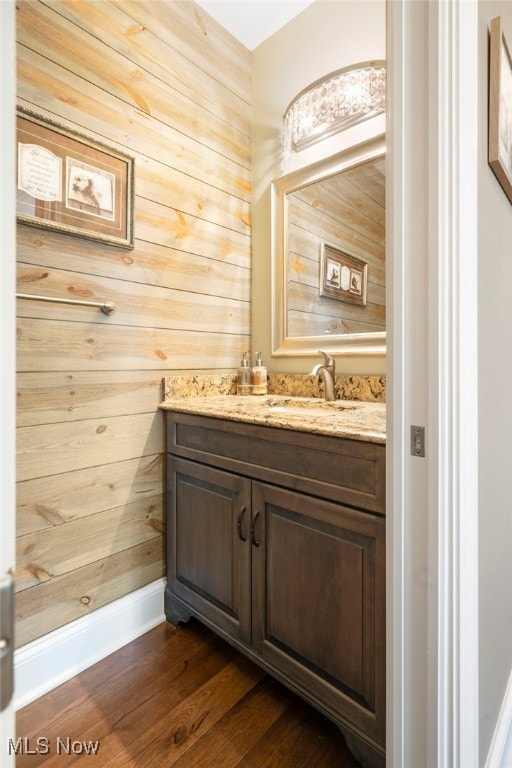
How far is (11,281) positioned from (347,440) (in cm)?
86

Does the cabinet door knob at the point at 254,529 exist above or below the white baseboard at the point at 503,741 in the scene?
above

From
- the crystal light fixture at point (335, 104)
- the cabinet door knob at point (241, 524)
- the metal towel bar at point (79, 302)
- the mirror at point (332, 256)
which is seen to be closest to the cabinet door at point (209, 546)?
the cabinet door knob at point (241, 524)

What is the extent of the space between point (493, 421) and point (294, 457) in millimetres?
529

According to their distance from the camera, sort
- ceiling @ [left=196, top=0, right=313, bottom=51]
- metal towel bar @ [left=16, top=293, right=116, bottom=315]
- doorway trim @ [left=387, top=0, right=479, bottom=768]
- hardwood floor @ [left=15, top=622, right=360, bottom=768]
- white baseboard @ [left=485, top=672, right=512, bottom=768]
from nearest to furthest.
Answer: doorway trim @ [left=387, top=0, right=479, bottom=768] < white baseboard @ [left=485, top=672, right=512, bottom=768] < hardwood floor @ [left=15, top=622, right=360, bottom=768] < metal towel bar @ [left=16, top=293, right=116, bottom=315] < ceiling @ [left=196, top=0, right=313, bottom=51]

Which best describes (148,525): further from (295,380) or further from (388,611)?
(388,611)

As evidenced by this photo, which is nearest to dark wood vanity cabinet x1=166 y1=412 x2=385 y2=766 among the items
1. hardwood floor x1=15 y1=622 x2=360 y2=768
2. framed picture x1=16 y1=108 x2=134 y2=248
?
hardwood floor x1=15 y1=622 x2=360 y2=768

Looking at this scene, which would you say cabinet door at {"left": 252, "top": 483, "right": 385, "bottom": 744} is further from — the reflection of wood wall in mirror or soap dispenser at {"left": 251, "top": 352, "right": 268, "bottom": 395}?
the reflection of wood wall in mirror

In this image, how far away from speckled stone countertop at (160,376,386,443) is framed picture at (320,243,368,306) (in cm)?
49

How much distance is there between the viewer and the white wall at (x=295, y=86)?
5.47ft

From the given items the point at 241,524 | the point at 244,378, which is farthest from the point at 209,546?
the point at 244,378

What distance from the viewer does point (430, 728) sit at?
29.4 inches

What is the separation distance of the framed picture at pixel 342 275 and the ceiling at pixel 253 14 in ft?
3.82

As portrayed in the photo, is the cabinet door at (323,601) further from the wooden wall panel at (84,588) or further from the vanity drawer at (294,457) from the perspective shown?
the wooden wall panel at (84,588)

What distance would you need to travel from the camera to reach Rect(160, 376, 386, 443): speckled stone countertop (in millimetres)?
1058
